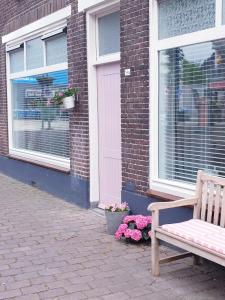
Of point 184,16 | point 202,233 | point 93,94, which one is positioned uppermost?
point 184,16

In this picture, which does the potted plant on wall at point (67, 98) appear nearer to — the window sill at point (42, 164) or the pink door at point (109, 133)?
the pink door at point (109, 133)

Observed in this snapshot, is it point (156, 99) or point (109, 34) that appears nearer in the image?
point (156, 99)

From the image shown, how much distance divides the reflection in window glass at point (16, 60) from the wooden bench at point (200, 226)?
6.41m

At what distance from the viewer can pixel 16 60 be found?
1045cm

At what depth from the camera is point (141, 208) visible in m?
6.05

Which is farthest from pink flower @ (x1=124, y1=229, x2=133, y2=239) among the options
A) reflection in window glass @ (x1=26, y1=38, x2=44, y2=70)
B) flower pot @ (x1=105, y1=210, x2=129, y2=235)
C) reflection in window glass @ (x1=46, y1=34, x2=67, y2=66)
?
reflection in window glass @ (x1=26, y1=38, x2=44, y2=70)

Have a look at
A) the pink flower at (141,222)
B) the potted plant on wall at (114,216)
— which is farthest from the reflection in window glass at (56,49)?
the pink flower at (141,222)

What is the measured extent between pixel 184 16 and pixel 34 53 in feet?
15.3

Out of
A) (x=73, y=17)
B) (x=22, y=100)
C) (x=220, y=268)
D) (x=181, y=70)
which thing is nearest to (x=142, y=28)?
(x=181, y=70)

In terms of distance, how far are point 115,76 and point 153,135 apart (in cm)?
145

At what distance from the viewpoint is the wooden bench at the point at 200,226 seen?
411 centimetres

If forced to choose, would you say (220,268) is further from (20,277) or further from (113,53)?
(113,53)

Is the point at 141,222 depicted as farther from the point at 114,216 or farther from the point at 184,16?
the point at 184,16

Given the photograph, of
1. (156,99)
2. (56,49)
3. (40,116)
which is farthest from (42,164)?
(156,99)
